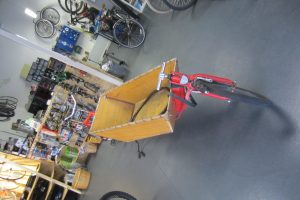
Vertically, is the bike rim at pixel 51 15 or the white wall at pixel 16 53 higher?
the bike rim at pixel 51 15

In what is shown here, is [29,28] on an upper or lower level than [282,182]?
upper

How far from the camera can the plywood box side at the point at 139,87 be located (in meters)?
3.30

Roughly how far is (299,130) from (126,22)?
369 centimetres

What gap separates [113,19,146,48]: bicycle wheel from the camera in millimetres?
5263

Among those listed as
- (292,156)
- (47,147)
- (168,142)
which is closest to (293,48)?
(292,156)

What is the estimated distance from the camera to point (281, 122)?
8.52 feet

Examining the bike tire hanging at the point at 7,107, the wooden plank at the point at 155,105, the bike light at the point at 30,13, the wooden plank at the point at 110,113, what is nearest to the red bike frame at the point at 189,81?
the wooden plank at the point at 155,105

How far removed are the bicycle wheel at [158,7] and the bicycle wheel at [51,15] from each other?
3.32 metres

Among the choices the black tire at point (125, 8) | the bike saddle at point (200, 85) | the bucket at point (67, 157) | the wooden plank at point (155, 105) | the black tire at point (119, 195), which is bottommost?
the bucket at point (67, 157)

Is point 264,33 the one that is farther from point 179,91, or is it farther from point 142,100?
point 142,100

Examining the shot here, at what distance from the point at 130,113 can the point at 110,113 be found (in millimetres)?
355

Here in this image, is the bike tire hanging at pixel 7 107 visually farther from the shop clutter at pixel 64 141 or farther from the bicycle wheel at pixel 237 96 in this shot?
the bicycle wheel at pixel 237 96

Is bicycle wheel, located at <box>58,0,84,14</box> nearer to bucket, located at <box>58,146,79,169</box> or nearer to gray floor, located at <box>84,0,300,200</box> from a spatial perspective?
gray floor, located at <box>84,0,300,200</box>

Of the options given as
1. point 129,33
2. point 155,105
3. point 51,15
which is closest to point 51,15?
point 51,15
